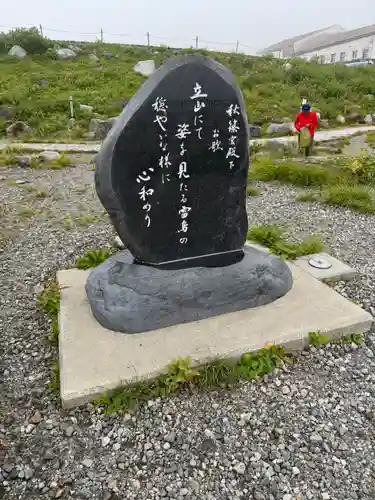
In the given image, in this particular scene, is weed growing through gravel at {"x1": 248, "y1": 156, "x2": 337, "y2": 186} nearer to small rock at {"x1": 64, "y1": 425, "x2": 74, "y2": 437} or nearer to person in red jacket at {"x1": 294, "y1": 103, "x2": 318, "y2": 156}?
person in red jacket at {"x1": 294, "y1": 103, "x2": 318, "y2": 156}

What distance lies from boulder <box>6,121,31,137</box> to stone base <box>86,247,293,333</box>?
1066cm

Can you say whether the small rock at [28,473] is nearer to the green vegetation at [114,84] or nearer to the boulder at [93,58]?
the green vegetation at [114,84]

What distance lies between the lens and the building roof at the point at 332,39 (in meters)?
40.9

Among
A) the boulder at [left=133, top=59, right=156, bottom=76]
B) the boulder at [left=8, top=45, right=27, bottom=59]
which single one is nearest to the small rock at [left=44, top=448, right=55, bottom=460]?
the boulder at [left=133, top=59, right=156, bottom=76]

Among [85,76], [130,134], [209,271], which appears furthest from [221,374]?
[85,76]

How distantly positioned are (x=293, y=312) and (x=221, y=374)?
3.04ft

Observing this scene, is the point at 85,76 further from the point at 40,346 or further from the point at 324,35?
the point at 324,35

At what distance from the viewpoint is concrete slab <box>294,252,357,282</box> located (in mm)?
4301

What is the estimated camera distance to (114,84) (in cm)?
1819

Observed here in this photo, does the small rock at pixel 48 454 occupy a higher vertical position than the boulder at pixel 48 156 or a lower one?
lower

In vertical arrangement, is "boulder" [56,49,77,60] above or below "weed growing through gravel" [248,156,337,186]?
above

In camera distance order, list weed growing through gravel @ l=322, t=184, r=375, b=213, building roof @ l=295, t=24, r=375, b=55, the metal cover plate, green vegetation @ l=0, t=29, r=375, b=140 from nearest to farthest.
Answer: the metal cover plate
weed growing through gravel @ l=322, t=184, r=375, b=213
green vegetation @ l=0, t=29, r=375, b=140
building roof @ l=295, t=24, r=375, b=55

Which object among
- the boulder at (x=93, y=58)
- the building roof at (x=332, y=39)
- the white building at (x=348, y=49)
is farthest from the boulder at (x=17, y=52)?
the building roof at (x=332, y=39)

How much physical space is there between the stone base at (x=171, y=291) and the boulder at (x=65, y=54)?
70.1ft
